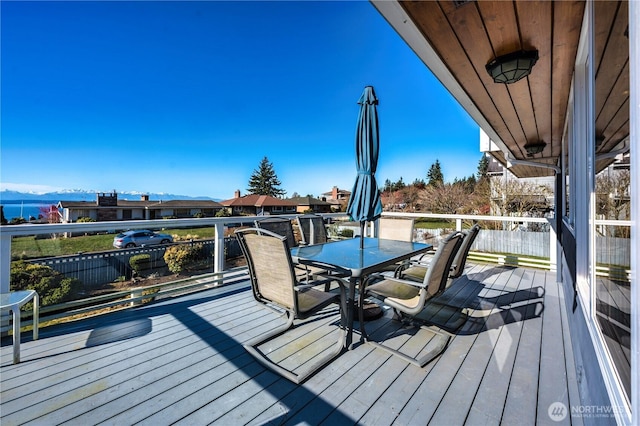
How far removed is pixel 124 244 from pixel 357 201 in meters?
2.81

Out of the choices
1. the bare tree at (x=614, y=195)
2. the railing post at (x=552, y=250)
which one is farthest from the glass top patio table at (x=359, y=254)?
the railing post at (x=552, y=250)

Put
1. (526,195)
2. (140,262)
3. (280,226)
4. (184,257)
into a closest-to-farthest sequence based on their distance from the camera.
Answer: (140,262) → (184,257) → (280,226) → (526,195)

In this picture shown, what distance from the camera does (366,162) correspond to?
3.05 m

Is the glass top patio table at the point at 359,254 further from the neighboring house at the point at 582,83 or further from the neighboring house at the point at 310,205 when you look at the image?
the neighboring house at the point at 310,205

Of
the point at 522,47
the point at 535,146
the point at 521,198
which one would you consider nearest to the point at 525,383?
the point at 522,47

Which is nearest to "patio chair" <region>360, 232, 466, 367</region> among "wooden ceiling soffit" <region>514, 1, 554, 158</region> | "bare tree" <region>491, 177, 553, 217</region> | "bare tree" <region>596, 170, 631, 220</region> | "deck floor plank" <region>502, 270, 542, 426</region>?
"deck floor plank" <region>502, 270, 542, 426</region>

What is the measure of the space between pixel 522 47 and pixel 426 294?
6.13 ft

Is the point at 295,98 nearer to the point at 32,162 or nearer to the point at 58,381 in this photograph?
the point at 58,381

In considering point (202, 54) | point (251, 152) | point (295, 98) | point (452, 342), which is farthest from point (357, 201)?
point (251, 152)

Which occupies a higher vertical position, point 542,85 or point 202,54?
point 202,54

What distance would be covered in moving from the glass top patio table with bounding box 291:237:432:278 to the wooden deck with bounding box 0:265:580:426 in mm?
731

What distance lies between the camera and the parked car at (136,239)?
311 centimetres

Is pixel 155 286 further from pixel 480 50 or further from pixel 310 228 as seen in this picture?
pixel 480 50

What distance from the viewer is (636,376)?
610mm
